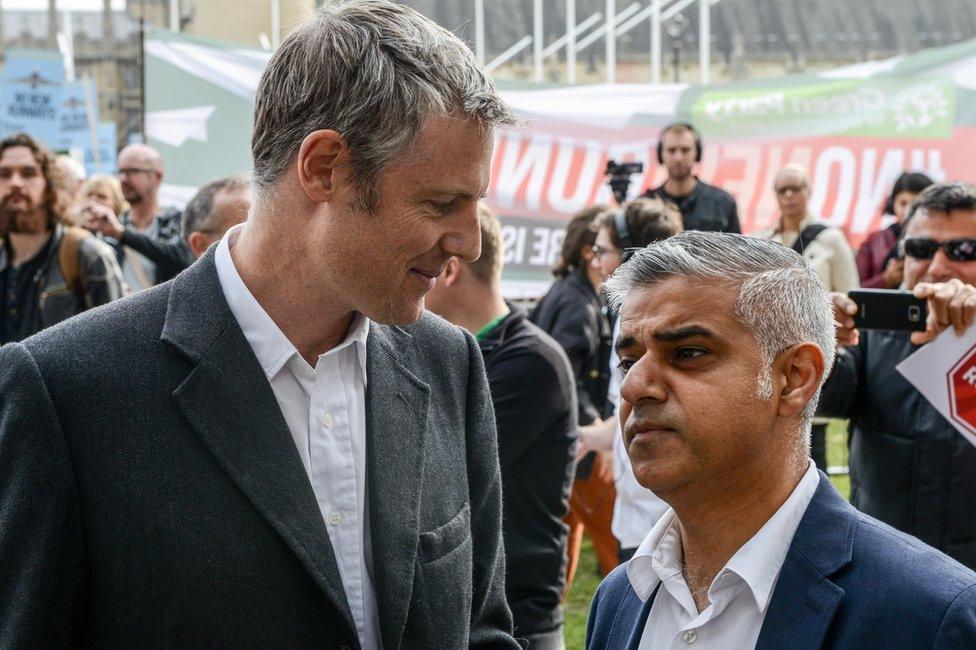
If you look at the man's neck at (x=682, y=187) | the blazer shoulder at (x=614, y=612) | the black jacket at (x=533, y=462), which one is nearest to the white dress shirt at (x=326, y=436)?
the blazer shoulder at (x=614, y=612)

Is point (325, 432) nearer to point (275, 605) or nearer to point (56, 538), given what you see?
point (275, 605)

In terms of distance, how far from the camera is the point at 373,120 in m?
1.97

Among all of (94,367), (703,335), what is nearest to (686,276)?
(703,335)

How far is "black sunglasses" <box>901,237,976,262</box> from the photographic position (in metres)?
3.75

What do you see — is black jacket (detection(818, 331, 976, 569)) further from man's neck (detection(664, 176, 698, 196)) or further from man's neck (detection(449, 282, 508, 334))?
man's neck (detection(664, 176, 698, 196))

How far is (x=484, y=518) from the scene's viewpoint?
238 centimetres

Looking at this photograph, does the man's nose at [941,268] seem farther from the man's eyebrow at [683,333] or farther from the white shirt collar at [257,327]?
the white shirt collar at [257,327]

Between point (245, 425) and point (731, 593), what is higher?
point (245, 425)

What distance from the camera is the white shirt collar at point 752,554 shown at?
189cm

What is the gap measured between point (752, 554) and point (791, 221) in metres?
6.99

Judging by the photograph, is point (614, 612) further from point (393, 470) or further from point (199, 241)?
point (199, 241)

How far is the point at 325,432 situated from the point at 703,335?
63cm

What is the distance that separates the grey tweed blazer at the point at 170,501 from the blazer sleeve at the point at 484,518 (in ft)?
0.85

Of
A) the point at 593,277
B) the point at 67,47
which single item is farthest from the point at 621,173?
the point at 67,47
